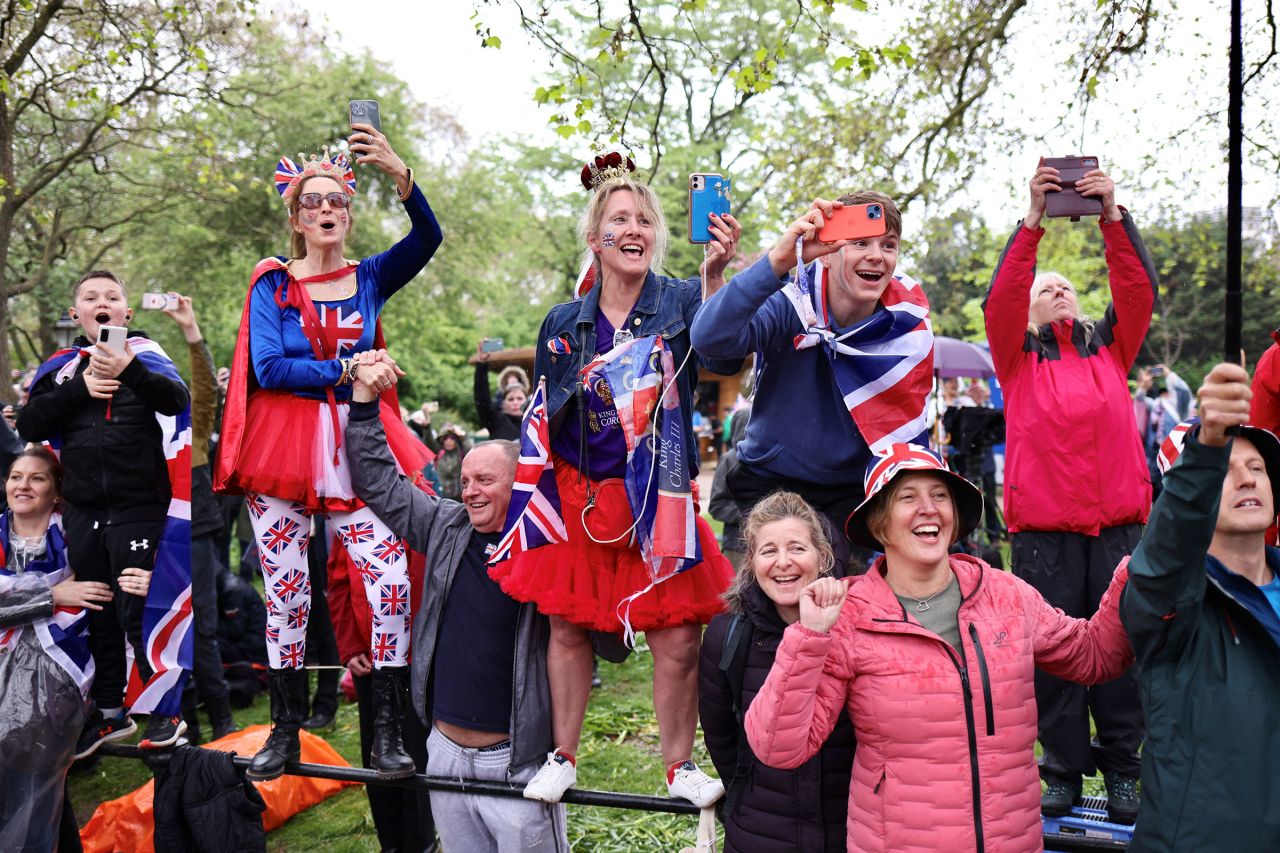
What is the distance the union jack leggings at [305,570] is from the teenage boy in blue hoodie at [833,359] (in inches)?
51.4

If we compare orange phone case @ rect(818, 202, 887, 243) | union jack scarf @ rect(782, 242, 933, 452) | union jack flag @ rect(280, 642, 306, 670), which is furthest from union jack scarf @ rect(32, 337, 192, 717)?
orange phone case @ rect(818, 202, 887, 243)

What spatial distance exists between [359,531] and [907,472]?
1904 millimetres

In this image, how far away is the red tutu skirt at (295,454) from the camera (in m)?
3.31

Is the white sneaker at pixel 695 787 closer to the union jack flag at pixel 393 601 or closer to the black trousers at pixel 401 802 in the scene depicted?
the union jack flag at pixel 393 601

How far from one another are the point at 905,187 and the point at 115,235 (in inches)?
662

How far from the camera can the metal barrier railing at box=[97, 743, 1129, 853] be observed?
2.74 meters

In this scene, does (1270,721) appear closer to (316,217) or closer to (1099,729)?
(1099,729)

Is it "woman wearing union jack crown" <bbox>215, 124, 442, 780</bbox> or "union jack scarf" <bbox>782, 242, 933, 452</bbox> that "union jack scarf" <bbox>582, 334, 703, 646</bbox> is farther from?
"woman wearing union jack crown" <bbox>215, 124, 442, 780</bbox>

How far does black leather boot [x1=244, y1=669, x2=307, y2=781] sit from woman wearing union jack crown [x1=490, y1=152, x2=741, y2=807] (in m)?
0.91

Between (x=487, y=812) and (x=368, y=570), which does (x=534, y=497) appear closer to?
(x=368, y=570)

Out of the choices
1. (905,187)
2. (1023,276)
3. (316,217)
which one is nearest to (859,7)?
(1023,276)

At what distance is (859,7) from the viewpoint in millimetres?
4590

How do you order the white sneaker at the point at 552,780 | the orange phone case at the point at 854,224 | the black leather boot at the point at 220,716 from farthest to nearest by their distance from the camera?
1. the black leather boot at the point at 220,716
2. the white sneaker at the point at 552,780
3. the orange phone case at the point at 854,224

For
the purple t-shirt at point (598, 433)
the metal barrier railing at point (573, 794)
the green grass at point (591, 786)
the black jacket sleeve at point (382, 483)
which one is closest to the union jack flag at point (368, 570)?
the black jacket sleeve at point (382, 483)
